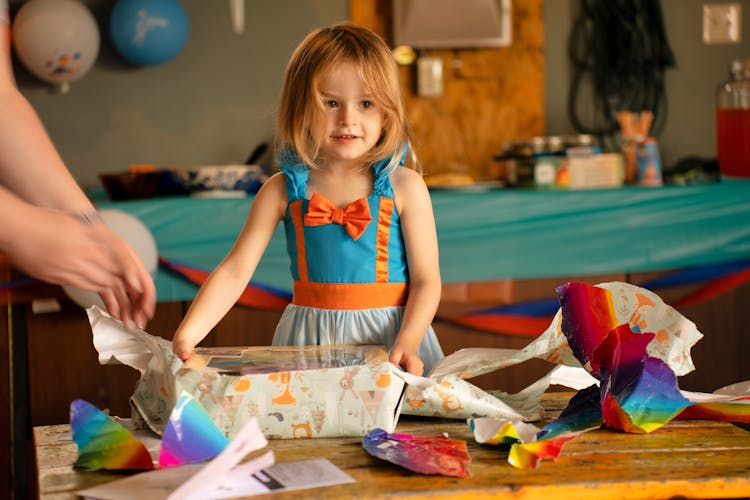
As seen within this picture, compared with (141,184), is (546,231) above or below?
below

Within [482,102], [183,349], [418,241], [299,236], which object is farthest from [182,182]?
[183,349]

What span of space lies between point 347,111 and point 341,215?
0.58 ft

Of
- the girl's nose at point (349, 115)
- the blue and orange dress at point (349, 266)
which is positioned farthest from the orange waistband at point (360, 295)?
the girl's nose at point (349, 115)

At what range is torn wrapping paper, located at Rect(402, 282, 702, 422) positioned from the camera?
1.18m

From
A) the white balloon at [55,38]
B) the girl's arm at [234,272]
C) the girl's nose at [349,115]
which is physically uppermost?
the white balloon at [55,38]

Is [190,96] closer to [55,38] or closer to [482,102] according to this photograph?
[55,38]

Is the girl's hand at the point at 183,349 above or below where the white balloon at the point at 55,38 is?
below

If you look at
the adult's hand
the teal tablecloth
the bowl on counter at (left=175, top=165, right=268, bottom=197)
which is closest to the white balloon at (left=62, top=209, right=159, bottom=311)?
the teal tablecloth

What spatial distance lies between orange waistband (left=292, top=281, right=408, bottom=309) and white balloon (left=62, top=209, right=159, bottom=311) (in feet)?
3.47

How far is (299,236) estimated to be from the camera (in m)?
1.67

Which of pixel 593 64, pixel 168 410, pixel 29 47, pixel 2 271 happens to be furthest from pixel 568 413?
pixel 593 64

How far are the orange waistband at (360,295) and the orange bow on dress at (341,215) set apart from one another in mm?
86

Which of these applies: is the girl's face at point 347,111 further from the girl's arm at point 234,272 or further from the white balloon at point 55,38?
the white balloon at point 55,38

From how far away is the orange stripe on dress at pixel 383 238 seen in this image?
64.0 inches
